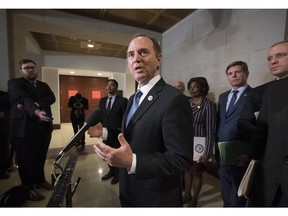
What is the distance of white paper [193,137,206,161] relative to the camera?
1.83 meters

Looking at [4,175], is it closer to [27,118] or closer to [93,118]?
[27,118]

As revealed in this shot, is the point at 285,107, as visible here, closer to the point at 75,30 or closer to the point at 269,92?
the point at 269,92

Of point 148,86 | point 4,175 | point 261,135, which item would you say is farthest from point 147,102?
point 4,175

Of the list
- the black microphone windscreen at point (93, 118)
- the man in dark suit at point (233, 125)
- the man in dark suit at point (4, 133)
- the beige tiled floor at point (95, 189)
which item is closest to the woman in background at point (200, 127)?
the man in dark suit at point (233, 125)

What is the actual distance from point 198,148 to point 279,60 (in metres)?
1.07

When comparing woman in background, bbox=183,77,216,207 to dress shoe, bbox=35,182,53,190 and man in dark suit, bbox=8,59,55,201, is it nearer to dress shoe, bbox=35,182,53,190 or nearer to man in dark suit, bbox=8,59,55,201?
man in dark suit, bbox=8,59,55,201

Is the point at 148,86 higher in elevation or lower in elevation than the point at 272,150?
higher

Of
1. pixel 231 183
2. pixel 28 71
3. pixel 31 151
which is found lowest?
pixel 231 183

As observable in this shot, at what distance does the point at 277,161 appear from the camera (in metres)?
0.83

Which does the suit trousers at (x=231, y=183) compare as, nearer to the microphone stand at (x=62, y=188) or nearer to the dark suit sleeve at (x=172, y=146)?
the dark suit sleeve at (x=172, y=146)

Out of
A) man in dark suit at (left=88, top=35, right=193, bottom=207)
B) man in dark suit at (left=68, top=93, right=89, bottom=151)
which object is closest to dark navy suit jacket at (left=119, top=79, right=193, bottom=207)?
man in dark suit at (left=88, top=35, right=193, bottom=207)

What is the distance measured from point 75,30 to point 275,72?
3.59m

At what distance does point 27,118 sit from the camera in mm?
1942

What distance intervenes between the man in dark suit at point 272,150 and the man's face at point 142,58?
0.66 m
